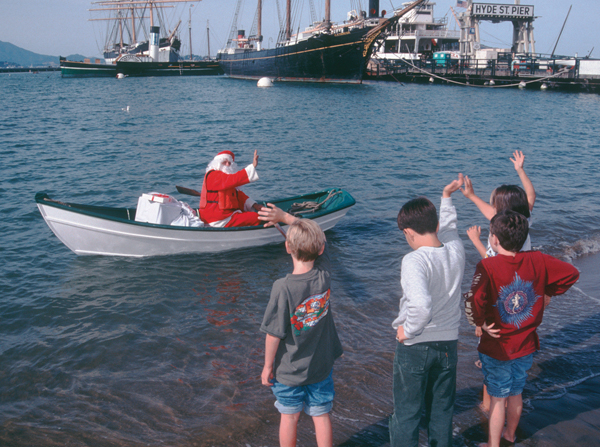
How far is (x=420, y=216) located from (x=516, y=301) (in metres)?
0.93

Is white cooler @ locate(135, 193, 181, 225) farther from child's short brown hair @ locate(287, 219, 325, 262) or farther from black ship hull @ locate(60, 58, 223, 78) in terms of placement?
black ship hull @ locate(60, 58, 223, 78)

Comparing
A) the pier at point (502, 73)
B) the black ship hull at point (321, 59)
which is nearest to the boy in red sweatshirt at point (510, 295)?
the pier at point (502, 73)

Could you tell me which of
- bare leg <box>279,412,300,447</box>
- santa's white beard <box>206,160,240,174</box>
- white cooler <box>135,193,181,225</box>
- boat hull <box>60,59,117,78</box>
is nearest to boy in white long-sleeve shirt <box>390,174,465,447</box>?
bare leg <box>279,412,300,447</box>

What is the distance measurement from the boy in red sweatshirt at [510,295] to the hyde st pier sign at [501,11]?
232 feet

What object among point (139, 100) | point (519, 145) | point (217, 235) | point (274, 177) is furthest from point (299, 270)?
point (139, 100)

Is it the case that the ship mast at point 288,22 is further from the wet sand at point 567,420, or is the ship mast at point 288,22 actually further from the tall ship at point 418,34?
the wet sand at point 567,420

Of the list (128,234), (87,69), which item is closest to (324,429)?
(128,234)

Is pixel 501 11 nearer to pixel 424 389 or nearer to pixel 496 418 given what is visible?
pixel 496 418

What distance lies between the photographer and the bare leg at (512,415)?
3.28 m

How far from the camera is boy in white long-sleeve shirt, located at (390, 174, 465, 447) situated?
2566 mm

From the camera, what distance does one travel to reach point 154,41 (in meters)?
89.2

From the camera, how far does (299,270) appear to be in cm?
281

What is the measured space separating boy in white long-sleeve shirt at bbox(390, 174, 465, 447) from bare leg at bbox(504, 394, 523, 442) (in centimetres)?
74

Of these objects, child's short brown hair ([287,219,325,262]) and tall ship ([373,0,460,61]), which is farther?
tall ship ([373,0,460,61])
